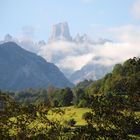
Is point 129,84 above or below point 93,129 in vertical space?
above

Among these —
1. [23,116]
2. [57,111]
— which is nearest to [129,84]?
[57,111]

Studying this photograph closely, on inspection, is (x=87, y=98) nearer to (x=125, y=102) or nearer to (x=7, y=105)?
(x=125, y=102)

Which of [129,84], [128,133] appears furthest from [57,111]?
[129,84]

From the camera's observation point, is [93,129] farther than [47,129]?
Yes

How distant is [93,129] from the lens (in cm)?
1906

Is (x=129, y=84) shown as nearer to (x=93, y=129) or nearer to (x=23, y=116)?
(x=93, y=129)

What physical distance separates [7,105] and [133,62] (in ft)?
22.8

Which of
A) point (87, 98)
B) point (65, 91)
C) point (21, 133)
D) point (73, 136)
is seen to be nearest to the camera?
point (21, 133)

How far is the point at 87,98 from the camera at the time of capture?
20.6 metres

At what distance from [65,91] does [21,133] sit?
173937 mm

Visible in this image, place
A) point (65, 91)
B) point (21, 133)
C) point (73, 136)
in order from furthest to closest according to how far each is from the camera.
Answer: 1. point (65, 91)
2. point (73, 136)
3. point (21, 133)

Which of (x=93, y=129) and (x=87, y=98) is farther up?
(x=87, y=98)

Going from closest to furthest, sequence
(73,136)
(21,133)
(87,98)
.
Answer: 1. (21,133)
2. (73,136)
3. (87,98)

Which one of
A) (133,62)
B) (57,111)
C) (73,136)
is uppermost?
(133,62)
